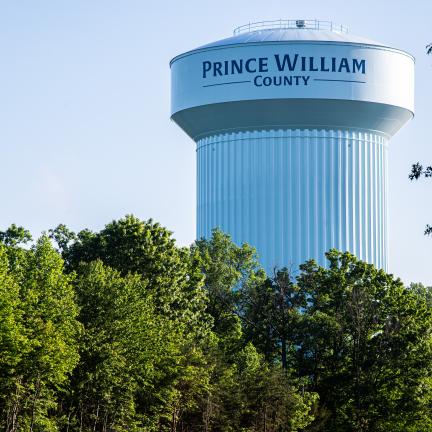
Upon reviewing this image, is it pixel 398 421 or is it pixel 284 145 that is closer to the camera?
pixel 398 421

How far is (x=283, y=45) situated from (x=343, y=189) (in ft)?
23.2

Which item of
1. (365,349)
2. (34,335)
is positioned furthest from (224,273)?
(34,335)

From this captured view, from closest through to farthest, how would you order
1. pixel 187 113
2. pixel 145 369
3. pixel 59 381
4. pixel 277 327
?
pixel 59 381, pixel 145 369, pixel 277 327, pixel 187 113

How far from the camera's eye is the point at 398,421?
5462 cm

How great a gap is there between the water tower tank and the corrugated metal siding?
0.04 meters

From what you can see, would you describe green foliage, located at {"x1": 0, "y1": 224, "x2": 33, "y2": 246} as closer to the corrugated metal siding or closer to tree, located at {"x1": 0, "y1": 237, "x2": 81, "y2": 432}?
tree, located at {"x1": 0, "y1": 237, "x2": 81, "y2": 432}

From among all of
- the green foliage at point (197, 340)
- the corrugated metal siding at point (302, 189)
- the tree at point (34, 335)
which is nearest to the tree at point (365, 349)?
the green foliage at point (197, 340)

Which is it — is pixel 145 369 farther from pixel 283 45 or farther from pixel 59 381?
pixel 283 45

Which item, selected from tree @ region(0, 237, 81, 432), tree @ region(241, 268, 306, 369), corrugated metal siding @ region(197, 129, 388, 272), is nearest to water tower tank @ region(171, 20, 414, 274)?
corrugated metal siding @ region(197, 129, 388, 272)

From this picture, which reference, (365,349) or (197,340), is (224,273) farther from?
(197,340)

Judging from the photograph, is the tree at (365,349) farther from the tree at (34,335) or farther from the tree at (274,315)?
the tree at (34,335)

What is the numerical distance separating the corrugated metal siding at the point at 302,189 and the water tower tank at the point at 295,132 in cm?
4

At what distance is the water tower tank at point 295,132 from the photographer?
194 feet

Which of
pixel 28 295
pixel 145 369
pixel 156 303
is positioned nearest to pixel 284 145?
pixel 156 303
